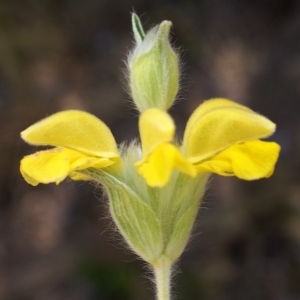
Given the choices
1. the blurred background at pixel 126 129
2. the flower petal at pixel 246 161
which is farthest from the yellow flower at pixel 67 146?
the blurred background at pixel 126 129

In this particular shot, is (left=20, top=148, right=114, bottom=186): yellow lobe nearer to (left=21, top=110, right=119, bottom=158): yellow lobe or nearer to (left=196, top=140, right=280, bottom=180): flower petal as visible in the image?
(left=21, top=110, right=119, bottom=158): yellow lobe

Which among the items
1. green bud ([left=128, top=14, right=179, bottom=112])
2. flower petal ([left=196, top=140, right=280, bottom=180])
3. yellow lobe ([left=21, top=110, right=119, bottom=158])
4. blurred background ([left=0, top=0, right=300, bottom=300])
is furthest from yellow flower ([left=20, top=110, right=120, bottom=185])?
blurred background ([left=0, top=0, right=300, bottom=300])

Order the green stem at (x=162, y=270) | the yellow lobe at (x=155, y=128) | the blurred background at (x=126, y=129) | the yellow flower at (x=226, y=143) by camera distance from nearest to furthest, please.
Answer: the yellow lobe at (x=155, y=128) < the yellow flower at (x=226, y=143) < the green stem at (x=162, y=270) < the blurred background at (x=126, y=129)

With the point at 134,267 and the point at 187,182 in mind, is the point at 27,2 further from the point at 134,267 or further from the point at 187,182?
the point at 187,182

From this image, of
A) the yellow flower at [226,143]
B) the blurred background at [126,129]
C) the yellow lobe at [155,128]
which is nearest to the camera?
the yellow lobe at [155,128]

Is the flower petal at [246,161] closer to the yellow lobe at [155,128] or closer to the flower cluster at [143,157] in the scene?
the flower cluster at [143,157]

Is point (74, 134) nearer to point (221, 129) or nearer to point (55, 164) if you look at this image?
point (55, 164)

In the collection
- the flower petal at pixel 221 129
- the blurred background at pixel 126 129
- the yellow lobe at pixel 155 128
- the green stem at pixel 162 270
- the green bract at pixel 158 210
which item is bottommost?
the green stem at pixel 162 270
